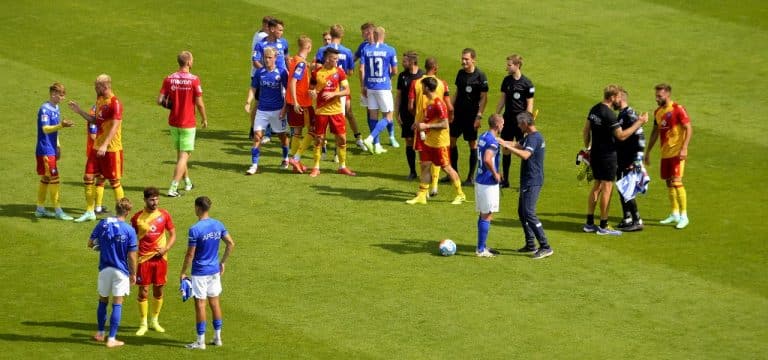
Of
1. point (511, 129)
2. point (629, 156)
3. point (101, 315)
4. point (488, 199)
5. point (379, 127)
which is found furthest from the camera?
point (379, 127)

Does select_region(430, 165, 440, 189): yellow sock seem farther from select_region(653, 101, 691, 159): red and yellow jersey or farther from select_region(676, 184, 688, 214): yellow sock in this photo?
select_region(676, 184, 688, 214): yellow sock

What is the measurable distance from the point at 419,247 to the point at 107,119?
5.34 meters

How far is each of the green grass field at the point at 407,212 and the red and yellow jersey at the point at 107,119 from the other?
1.48 m

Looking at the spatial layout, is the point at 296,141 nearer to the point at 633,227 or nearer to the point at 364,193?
the point at 364,193

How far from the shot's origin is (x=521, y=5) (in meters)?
35.1

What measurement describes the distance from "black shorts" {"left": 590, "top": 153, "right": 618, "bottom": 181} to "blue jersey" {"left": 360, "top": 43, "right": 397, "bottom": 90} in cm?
557

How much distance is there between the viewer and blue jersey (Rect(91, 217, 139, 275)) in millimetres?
16422

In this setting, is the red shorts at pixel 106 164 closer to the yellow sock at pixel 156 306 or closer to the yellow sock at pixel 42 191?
the yellow sock at pixel 42 191

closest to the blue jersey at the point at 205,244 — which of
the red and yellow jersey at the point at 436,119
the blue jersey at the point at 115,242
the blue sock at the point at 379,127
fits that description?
the blue jersey at the point at 115,242

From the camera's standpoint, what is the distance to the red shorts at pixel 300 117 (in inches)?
953

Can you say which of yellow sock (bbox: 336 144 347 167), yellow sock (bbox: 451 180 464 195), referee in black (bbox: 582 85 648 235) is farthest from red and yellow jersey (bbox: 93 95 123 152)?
referee in black (bbox: 582 85 648 235)

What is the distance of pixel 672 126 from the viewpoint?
21.7m

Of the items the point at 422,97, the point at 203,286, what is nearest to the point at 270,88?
the point at 422,97

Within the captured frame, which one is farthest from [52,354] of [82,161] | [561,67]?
[561,67]
